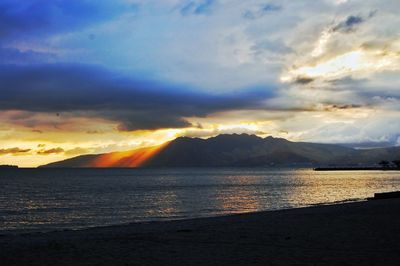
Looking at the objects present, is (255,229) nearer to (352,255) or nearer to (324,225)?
(324,225)

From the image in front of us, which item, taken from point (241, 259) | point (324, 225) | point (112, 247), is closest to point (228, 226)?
point (324, 225)

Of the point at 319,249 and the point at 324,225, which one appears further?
the point at 324,225

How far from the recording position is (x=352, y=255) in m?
15.7

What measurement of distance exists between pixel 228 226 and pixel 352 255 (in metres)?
11.6

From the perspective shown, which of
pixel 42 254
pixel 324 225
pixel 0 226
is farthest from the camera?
pixel 0 226

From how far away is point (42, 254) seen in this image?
55.8 feet

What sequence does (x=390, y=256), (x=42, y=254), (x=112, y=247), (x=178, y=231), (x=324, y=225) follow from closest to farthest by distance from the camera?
(x=390, y=256), (x=42, y=254), (x=112, y=247), (x=178, y=231), (x=324, y=225)

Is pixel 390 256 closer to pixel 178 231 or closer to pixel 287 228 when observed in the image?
pixel 287 228

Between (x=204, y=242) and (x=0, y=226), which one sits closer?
(x=204, y=242)

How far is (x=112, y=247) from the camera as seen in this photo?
1869cm

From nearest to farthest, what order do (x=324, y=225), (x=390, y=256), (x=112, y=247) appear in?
1. (x=390, y=256)
2. (x=112, y=247)
3. (x=324, y=225)

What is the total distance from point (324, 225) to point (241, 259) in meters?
12.1

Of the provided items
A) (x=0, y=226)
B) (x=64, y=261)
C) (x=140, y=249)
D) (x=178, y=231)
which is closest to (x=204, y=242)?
(x=140, y=249)

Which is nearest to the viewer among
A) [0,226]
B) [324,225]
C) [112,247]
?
[112,247]
